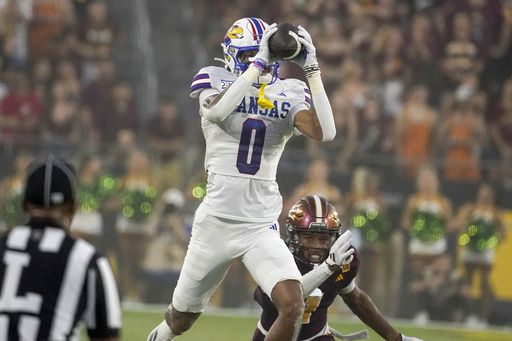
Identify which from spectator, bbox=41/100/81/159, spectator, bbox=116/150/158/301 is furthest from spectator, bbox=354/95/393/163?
spectator, bbox=41/100/81/159

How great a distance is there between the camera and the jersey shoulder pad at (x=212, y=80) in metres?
5.61

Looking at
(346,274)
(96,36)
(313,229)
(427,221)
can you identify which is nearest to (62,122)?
(96,36)

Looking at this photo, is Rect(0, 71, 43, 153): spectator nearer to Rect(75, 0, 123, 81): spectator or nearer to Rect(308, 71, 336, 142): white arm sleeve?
Rect(75, 0, 123, 81): spectator

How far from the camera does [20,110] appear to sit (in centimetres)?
1198

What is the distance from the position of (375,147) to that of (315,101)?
20.6 feet

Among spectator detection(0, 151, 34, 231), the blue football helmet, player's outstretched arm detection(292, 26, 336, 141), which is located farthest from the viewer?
spectator detection(0, 151, 34, 231)

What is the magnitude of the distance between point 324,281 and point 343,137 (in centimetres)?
623

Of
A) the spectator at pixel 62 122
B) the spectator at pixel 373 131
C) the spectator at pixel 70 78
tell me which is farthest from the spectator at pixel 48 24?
A: the spectator at pixel 373 131

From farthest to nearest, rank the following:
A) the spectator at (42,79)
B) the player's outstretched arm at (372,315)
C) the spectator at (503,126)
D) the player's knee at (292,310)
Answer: the spectator at (42,79), the spectator at (503,126), the player's outstretched arm at (372,315), the player's knee at (292,310)

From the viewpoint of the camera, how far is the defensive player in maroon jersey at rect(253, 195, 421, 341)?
563 centimetres

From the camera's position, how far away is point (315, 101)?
5309mm

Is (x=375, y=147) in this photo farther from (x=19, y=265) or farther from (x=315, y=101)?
(x=19, y=265)

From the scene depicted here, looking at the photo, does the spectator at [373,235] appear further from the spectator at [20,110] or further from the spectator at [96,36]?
the spectator at [96,36]

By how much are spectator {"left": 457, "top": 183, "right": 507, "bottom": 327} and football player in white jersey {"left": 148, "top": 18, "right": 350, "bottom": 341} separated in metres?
5.24
